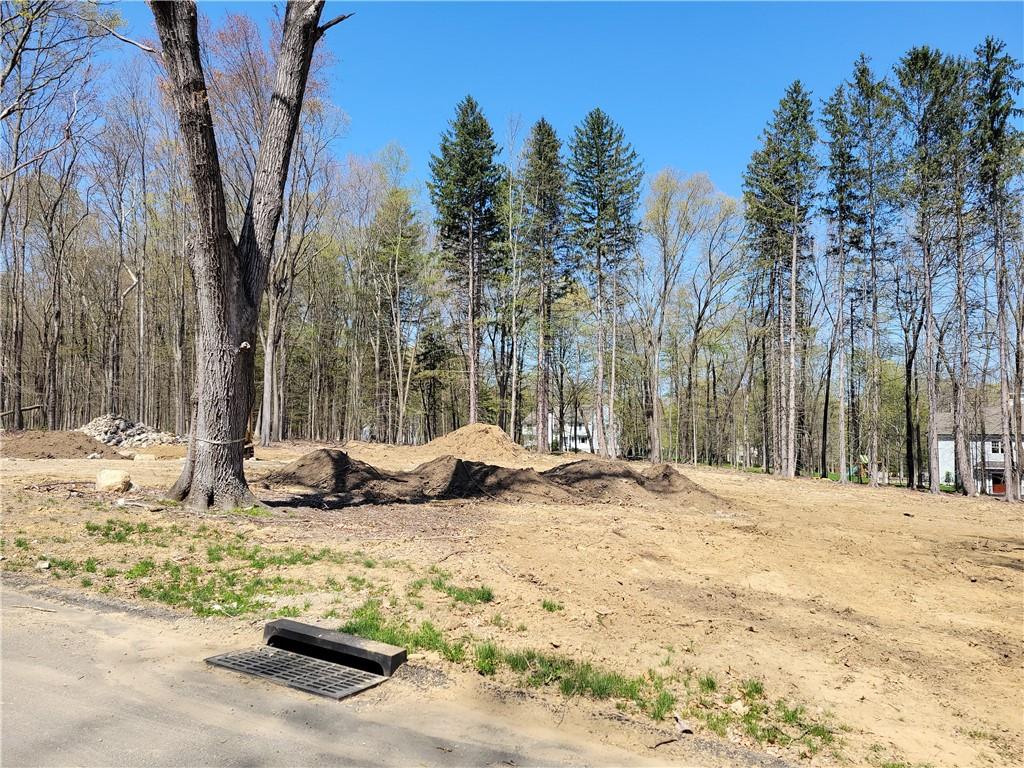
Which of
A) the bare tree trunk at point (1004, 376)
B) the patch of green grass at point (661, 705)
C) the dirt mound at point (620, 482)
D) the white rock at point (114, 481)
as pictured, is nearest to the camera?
the patch of green grass at point (661, 705)

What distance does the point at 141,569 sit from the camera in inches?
215

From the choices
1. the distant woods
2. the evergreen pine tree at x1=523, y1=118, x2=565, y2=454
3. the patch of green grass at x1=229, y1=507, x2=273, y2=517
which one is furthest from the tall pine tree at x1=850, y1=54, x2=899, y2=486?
the patch of green grass at x1=229, y1=507, x2=273, y2=517

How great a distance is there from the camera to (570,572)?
6527 mm

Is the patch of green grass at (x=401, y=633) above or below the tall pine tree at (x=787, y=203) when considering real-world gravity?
below

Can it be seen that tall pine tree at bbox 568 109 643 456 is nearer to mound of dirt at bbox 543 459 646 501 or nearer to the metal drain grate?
mound of dirt at bbox 543 459 646 501

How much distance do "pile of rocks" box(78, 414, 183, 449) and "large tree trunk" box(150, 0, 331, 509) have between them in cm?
1386

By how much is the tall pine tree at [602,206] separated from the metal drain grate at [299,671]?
986 inches

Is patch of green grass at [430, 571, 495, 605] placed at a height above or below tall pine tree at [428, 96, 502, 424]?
below

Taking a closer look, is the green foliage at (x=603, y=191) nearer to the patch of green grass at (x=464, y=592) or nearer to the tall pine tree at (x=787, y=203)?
the tall pine tree at (x=787, y=203)

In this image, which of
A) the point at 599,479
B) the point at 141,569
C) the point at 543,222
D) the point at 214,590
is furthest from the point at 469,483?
the point at 543,222

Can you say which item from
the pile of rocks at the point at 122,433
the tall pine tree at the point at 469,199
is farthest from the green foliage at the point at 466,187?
the pile of rocks at the point at 122,433

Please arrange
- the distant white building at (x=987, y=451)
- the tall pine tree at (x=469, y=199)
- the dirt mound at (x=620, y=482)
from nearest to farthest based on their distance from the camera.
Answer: the dirt mound at (x=620, y=482) → the tall pine tree at (x=469, y=199) → the distant white building at (x=987, y=451)

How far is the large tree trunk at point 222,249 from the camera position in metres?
7.53

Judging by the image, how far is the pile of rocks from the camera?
19605 millimetres
